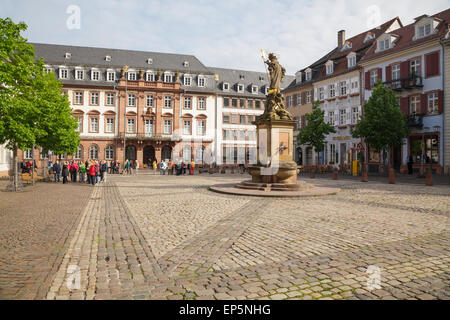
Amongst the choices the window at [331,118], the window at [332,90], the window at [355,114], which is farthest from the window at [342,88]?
the window at [331,118]

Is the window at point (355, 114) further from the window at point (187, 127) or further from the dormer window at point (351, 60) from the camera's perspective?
the window at point (187, 127)

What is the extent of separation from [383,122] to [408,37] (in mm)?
10762

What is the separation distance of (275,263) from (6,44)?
15.5m

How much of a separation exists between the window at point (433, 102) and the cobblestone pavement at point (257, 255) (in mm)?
22044

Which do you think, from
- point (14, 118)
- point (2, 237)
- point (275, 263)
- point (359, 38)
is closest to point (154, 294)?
point (275, 263)

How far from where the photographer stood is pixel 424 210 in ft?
31.4

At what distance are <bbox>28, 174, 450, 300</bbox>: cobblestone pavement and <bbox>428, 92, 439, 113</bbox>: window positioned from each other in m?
22.0

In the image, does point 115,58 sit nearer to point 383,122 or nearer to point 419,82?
point 383,122

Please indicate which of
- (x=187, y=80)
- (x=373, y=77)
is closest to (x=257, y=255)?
(x=373, y=77)

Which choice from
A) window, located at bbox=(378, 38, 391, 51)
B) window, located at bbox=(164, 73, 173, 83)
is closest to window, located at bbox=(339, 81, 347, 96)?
window, located at bbox=(378, 38, 391, 51)

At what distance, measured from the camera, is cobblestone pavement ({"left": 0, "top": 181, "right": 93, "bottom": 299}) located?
3.82m

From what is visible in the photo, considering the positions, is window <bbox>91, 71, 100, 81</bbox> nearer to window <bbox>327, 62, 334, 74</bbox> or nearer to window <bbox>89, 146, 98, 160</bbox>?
window <bbox>89, 146, 98, 160</bbox>

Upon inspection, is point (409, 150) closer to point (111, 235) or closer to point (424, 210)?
point (424, 210)

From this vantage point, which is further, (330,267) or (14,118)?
(14,118)
